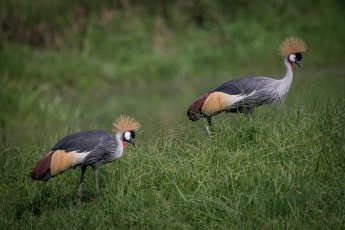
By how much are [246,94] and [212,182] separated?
5.56 ft

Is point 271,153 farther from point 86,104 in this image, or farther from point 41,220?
point 86,104

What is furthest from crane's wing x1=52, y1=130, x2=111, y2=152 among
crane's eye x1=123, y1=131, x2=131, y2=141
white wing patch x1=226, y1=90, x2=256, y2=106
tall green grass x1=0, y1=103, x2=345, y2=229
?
white wing patch x1=226, y1=90, x2=256, y2=106

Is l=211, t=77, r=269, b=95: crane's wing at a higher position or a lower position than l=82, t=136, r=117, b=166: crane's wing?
higher

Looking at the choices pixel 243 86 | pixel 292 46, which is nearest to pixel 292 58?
pixel 292 46

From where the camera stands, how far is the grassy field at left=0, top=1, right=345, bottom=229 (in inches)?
218

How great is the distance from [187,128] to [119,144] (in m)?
0.81

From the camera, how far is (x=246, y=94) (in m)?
7.36

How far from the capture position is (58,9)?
1495cm

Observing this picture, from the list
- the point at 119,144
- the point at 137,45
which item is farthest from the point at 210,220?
the point at 137,45

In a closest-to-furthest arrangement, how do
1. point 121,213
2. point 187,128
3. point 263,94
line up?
point 121,213 → point 187,128 → point 263,94

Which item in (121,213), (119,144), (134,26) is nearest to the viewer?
(121,213)

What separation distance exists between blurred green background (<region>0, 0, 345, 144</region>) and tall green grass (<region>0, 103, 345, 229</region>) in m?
5.19

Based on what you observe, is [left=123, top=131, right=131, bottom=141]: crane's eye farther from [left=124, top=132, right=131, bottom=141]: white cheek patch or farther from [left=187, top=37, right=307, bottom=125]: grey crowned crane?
[left=187, top=37, right=307, bottom=125]: grey crowned crane

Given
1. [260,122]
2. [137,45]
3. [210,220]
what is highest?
[137,45]
